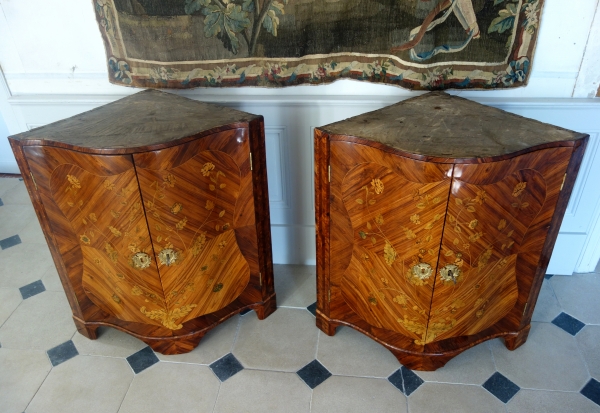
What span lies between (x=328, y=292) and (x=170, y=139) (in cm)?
86

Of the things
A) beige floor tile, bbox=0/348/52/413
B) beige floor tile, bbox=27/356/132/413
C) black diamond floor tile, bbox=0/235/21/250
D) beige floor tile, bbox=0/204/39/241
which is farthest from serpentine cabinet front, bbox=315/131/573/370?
beige floor tile, bbox=0/204/39/241

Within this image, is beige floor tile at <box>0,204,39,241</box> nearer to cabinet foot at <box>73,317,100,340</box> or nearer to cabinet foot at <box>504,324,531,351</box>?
cabinet foot at <box>73,317,100,340</box>

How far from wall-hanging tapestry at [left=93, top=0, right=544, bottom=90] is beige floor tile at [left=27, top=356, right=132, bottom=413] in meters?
1.21

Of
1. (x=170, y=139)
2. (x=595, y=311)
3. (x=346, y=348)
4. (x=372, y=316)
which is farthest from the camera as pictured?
(x=595, y=311)

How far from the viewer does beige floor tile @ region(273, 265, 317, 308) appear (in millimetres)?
2191

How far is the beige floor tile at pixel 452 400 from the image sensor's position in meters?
1.67

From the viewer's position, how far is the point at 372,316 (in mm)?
1797

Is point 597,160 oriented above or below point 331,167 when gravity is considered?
below

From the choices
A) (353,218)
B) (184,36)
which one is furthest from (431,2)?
(184,36)

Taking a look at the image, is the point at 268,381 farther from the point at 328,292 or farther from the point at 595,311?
the point at 595,311

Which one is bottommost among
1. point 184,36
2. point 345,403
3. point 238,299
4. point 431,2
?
point 345,403

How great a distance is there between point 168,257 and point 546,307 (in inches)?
65.9

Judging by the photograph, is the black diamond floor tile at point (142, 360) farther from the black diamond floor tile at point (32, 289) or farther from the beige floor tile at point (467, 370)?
the beige floor tile at point (467, 370)

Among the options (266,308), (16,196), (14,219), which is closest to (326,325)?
(266,308)
